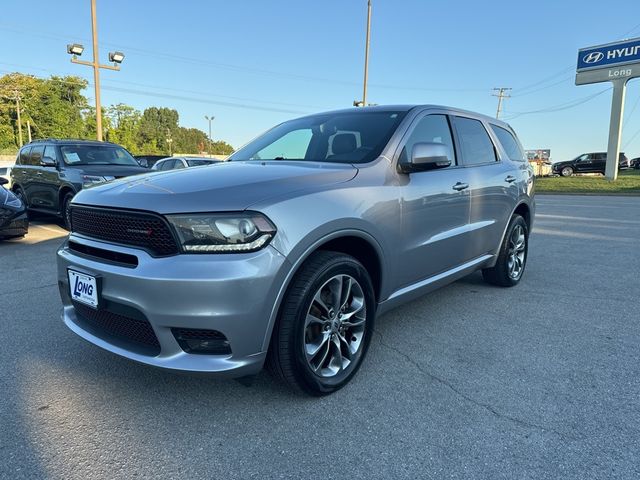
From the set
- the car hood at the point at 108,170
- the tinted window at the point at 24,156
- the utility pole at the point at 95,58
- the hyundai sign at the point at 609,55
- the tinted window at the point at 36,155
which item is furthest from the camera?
the hyundai sign at the point at 609,55

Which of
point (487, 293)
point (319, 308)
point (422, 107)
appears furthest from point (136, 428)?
point (487, 293)

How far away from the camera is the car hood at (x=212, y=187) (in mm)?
2217

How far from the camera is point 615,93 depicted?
26.2 m

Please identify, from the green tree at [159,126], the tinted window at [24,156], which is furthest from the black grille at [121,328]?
the green tree at [159,126]

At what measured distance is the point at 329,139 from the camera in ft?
11.4

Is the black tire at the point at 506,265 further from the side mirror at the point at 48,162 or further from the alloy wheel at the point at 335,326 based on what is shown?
the side mirror at the point at 48,162

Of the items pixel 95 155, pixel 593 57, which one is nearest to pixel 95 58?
pixel 95 155

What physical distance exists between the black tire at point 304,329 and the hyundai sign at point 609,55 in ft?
99.3

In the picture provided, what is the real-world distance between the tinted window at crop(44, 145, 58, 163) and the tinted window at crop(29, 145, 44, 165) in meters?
0.18

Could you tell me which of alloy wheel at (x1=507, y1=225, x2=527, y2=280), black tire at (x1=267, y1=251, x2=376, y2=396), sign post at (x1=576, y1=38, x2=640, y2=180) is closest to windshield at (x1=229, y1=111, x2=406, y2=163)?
black tire at (x1=267, y1=251, x2=376, y2=396)

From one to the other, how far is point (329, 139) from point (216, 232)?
162 cm

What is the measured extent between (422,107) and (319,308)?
189 centimetres

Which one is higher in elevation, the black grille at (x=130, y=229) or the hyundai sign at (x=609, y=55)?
the hyundai sign at (x=609, y=55)

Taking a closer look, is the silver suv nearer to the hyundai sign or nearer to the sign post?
the sign post
